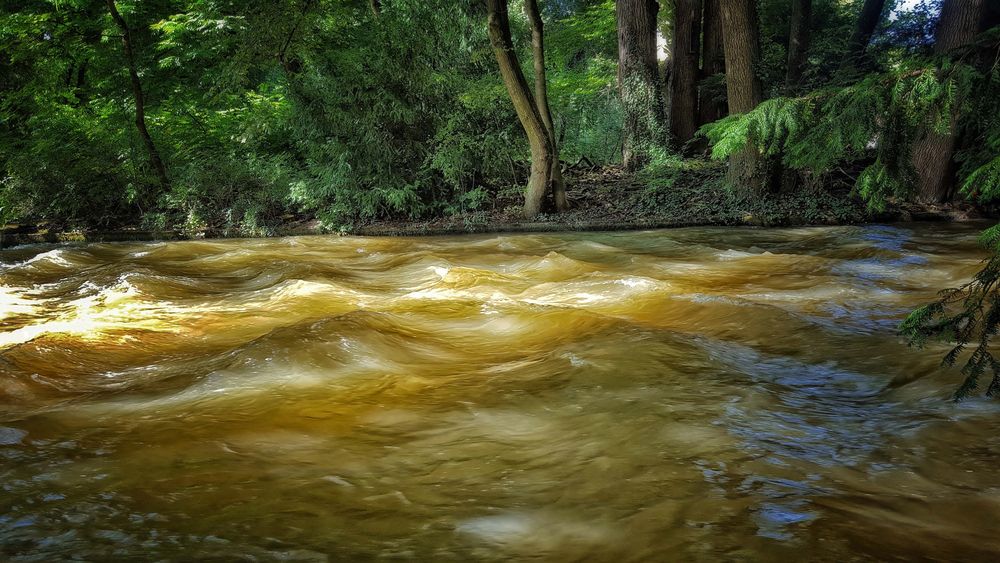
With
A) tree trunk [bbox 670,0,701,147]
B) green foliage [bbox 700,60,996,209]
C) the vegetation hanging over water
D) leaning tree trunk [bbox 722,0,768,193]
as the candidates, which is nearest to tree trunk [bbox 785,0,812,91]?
the vegetation hanging over water

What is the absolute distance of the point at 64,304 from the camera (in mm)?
6668

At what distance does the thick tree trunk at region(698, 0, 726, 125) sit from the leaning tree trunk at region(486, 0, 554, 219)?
592 centimetres

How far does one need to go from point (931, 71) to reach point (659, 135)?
1139 cm

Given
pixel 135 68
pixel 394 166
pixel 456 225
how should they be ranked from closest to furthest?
1. pixel 456 225
2. pixel 394 166
3. pixel 135 68

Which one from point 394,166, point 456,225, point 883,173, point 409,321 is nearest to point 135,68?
point 394,166

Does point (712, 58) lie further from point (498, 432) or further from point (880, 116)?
point (498, 432)

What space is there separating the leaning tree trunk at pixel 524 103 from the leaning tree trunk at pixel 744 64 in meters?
3.70

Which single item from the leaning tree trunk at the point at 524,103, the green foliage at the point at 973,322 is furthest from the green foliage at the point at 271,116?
the green foliage at the point at 973,322

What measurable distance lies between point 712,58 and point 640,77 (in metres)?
3.20

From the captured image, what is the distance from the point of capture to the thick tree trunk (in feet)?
54.3

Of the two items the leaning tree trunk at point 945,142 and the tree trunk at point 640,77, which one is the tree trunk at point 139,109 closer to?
the tree trunk at point 640,77

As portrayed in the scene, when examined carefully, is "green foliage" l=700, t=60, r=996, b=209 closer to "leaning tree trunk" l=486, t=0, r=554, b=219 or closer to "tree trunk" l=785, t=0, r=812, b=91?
"leaning tree trunk" l=486, t=0, r=554, b=219

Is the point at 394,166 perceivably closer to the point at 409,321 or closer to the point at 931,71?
the point at 409,321

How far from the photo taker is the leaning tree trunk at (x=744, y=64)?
1193 cm
